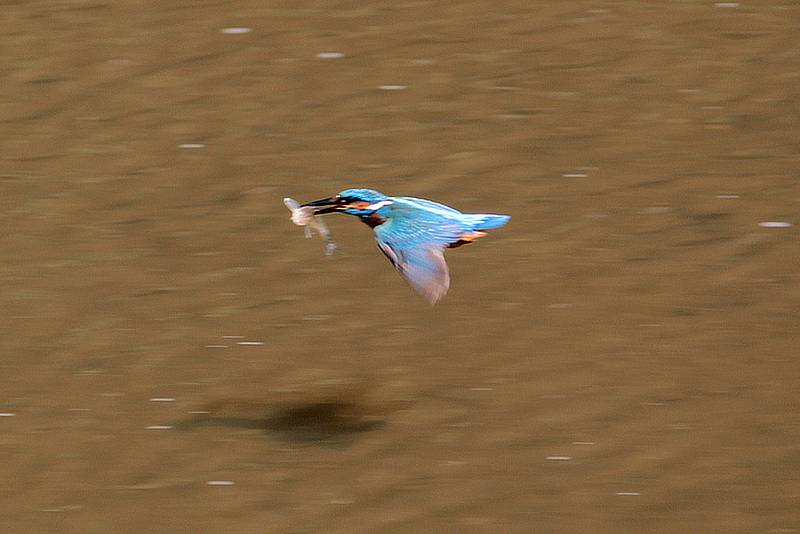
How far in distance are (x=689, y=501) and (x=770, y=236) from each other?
1703mm

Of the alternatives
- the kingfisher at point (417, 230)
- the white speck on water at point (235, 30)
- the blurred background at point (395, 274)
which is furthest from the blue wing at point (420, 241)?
the white speck on water at point (235, 30)

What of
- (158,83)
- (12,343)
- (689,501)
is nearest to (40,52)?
(158,83)

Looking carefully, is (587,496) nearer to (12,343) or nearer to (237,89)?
(12,343)

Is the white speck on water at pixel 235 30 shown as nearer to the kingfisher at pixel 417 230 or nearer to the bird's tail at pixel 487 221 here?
the kingfisher at pixel 417 230

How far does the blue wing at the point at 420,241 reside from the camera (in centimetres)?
423

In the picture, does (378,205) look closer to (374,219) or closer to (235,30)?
(374,219)

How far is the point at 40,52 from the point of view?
25.1 ft

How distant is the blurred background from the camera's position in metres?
4.77

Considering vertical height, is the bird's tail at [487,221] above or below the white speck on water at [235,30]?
below

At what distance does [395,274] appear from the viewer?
19.4 feet

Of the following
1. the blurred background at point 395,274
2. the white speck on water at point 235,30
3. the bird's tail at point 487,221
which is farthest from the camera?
the white speck on water at point 235,30

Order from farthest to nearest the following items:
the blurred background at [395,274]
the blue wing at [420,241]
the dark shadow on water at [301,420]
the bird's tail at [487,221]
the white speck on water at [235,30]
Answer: the white speck on water at [235,30]
the dark shadow on water at [301,420]
the blurred background at [395,274]
the bird's tail at [487,221]
the blue wing at [420,241]

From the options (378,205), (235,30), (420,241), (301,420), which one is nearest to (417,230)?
(420,241)

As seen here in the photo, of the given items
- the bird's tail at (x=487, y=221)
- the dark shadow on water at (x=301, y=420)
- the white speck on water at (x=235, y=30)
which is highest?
the white speck on water at (x=235, y=30)
